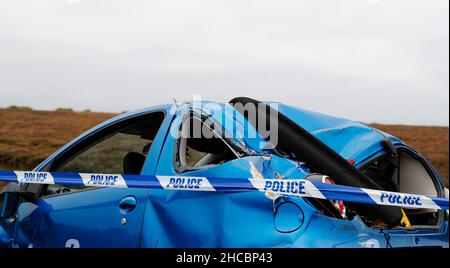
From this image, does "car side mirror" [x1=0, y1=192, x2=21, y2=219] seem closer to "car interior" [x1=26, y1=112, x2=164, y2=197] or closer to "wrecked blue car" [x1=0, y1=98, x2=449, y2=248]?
"wrecked blue car" [x1=0, y1=98, x2=449, y2=248]

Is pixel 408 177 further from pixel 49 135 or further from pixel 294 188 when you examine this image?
pixel 49 135

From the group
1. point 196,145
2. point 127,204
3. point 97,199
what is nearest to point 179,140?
point 196,145

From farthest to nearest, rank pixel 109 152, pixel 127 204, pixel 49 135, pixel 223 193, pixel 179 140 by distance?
1. pixel 49 135
2. pixel 109 152
3. pixel 179 140
4. pixel 127 204
5. pixel 223 193

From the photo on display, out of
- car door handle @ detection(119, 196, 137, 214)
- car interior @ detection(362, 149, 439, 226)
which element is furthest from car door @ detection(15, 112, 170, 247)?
car interior @ detection(362, 149, 439, 226)

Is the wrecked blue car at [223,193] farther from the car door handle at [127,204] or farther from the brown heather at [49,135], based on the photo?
the brown heather at [49,135]

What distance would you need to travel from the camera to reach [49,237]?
4.05 meters

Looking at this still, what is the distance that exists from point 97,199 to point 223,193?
108 centimetres

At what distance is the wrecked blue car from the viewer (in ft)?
9.94

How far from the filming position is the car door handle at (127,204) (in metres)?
3.55

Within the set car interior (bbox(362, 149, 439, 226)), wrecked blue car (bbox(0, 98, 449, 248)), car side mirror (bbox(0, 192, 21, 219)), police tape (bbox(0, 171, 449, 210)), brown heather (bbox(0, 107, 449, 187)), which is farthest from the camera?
brown heather (bbox(0, 107, 449, 187))

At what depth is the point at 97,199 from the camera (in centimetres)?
378

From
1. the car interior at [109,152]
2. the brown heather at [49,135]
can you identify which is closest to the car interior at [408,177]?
the car interior at [109,152]

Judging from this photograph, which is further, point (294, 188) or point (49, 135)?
point (49, 135)

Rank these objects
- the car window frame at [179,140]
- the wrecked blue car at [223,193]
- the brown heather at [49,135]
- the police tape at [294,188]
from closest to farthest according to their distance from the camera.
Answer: the police tape at [294,188] < the wrecked blue car at [223,193] < the car window frame at [179,140] < the brown heather at [49,135]
